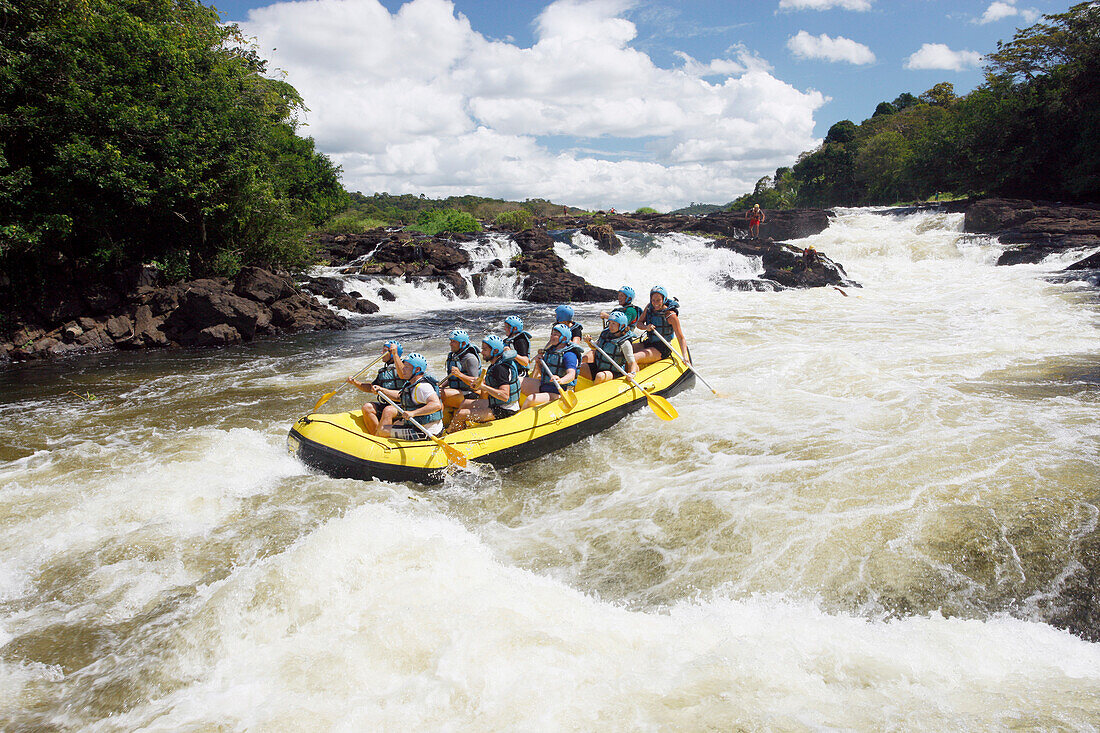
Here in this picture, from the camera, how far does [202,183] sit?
11.2m

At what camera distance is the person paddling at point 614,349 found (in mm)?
6523

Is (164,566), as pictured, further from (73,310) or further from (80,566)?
(73,310)

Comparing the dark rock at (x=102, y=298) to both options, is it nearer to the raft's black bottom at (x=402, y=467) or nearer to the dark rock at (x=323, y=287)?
the dark rock at (x=323, y=287)

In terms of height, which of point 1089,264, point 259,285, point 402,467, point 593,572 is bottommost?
point 593,572

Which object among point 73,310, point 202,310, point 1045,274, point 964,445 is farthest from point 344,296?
point 1045,274

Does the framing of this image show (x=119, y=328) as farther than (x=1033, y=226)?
No

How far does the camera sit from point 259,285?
12859mm

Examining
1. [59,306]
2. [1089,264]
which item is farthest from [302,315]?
[1089,264]

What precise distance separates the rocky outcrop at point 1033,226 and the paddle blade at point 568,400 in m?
18.6

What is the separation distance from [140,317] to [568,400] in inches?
396

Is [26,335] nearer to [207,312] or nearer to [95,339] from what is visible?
[95,339]

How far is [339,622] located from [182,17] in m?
16.3

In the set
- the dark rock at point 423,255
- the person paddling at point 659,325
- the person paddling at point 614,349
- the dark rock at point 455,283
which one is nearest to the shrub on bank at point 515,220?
the dark rock at point 423,255

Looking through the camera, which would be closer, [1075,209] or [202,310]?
[202,310]
